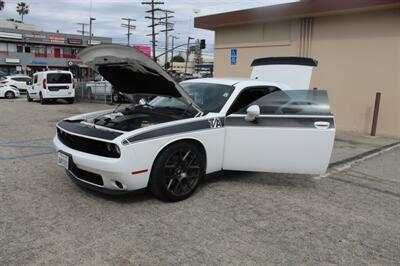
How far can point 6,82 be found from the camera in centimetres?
2475

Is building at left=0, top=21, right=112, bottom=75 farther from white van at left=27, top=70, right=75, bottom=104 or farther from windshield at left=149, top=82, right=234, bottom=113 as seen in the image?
windshield at left=149, top=82, right=234, bottom=113

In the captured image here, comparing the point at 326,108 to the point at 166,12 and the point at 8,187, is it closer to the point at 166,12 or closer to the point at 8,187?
the point at 8,187

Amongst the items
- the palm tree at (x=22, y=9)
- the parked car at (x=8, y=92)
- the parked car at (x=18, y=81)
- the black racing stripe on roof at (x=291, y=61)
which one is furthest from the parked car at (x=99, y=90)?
the palm tree at (x=22, y=9)

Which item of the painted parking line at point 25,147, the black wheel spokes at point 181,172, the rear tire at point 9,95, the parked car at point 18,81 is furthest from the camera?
the parked car at point 18,81

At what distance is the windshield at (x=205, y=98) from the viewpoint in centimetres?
502

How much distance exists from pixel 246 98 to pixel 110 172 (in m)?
2.30

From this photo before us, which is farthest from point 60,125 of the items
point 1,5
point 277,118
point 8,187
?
point 1,5

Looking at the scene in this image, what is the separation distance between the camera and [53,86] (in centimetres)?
1894

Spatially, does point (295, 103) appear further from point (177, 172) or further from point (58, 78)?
point (58, 78)

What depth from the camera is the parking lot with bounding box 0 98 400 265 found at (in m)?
3.22

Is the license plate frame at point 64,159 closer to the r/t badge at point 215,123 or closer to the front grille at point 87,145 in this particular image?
the front grille at point 87,145

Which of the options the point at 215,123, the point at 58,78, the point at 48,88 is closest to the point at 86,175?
the point at 215,123

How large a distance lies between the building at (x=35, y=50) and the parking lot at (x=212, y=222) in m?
51.2

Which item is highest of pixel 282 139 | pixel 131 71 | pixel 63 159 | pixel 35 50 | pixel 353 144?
pixel 35 50
